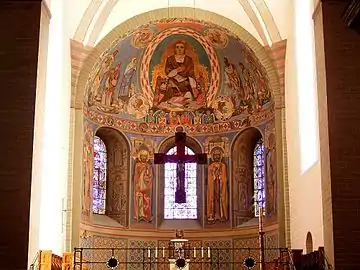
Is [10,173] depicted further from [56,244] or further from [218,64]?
[218,64]

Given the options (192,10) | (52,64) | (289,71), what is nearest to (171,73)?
(192,10)

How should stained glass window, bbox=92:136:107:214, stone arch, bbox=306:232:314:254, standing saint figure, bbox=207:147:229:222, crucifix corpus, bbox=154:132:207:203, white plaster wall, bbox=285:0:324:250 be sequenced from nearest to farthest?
1. white plaster wall, bbox=285:0:324:250
2. stone arch, bbox=306:232:314:254
3. crucifix corpus, bbox=154:132:207:203
4. stained glass window, bbox=92:136:107:214
5. standing saint figure, bbox=207:147:229:222

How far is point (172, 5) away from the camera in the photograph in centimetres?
1975

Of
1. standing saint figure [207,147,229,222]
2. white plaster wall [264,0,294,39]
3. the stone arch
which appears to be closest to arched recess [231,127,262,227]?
standing saint figure [207,147,229,222]

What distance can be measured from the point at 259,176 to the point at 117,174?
4.33 metres

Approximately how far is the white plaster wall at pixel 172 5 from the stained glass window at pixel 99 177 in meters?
3.98

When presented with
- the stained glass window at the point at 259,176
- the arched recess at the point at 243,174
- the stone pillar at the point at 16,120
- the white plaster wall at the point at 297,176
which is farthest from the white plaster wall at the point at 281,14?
the stone pillar at the point at 16,120

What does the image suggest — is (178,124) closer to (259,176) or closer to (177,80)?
(177,80)

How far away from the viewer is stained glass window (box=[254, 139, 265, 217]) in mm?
21250

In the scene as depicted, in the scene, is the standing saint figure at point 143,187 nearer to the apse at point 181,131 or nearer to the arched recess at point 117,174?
the apse at point 181,131

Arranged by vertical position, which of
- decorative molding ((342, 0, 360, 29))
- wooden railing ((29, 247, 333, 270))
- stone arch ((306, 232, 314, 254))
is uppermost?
decorative molding ((342, 0, 360, 29))

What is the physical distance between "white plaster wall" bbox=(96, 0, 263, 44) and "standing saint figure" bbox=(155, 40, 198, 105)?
8.99ft

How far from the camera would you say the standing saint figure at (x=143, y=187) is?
2189 cm

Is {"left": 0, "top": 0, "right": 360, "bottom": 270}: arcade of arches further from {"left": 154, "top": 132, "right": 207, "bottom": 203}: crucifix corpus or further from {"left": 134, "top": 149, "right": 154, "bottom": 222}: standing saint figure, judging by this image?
{"left": 154, "top": 132, "right": 207, "bottom": 203}: crucifix corpus
